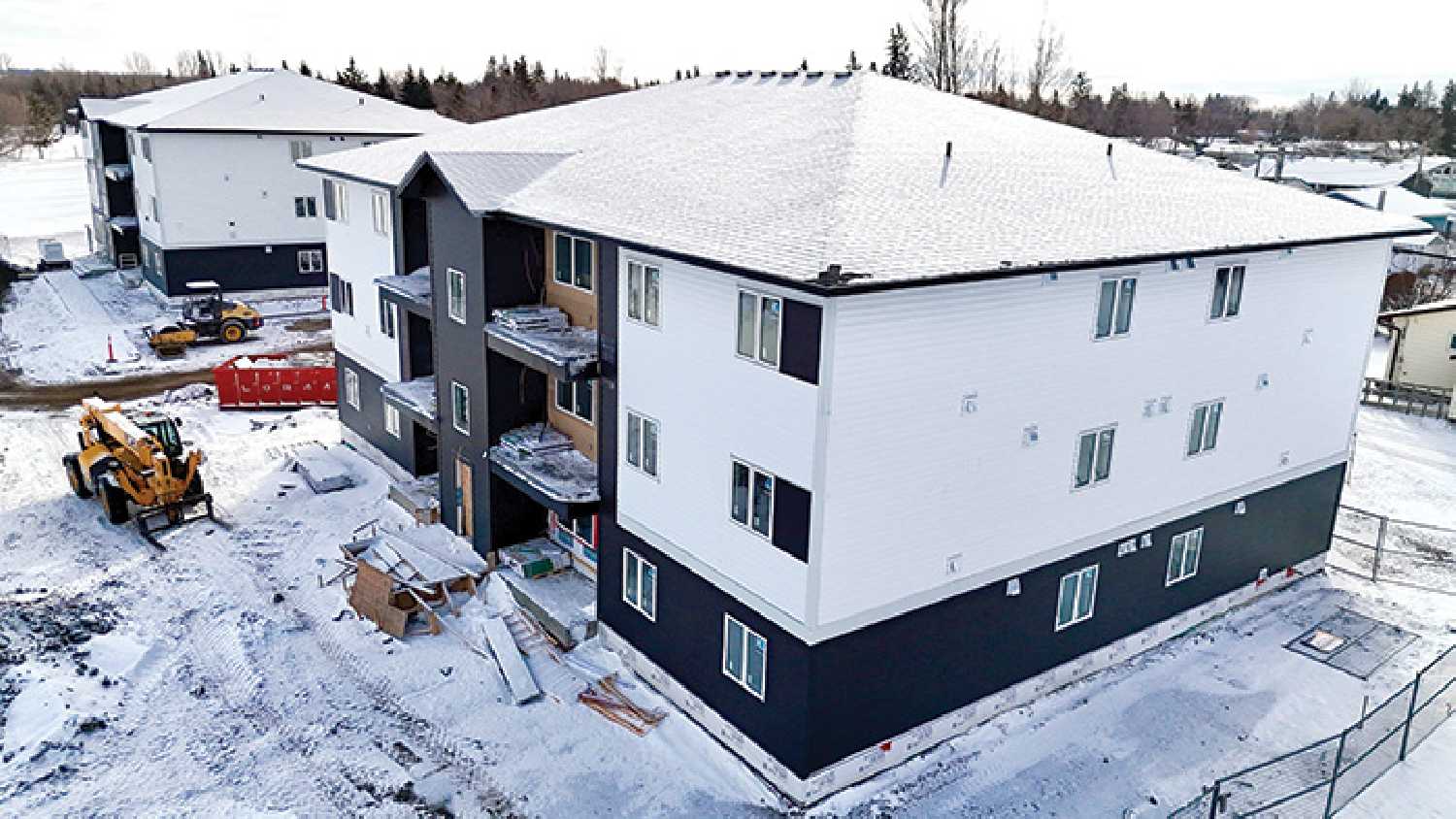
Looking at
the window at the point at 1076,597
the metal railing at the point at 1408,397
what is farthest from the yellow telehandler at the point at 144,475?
the metal railing at the point at 1408,397

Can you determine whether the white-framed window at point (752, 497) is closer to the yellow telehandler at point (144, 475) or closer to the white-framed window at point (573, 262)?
the white-framed window at point (573, 262)

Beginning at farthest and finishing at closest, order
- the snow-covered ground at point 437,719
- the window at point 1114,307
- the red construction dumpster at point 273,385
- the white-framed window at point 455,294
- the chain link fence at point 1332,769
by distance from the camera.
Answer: the red construction dumpster at point 273,385
the white-framed window at point 455,294
the window at point 1114,307
the snow-covered ground at point 437,719
the chain link fence at point 1332,769

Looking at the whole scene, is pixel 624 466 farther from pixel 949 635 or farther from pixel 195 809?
pixel 195 809

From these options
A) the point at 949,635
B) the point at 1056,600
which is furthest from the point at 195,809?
the point at 1056,600

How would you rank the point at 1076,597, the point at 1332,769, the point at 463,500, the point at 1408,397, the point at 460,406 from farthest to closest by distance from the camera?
the point at 1408,397 → the point at 463,500 → the point at 460,406 → the point at 1076,597 → the point at 1332,769

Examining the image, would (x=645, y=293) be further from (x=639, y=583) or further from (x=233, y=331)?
(x=233, y=331)

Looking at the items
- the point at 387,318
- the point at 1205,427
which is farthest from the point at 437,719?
the point at 1205,427
